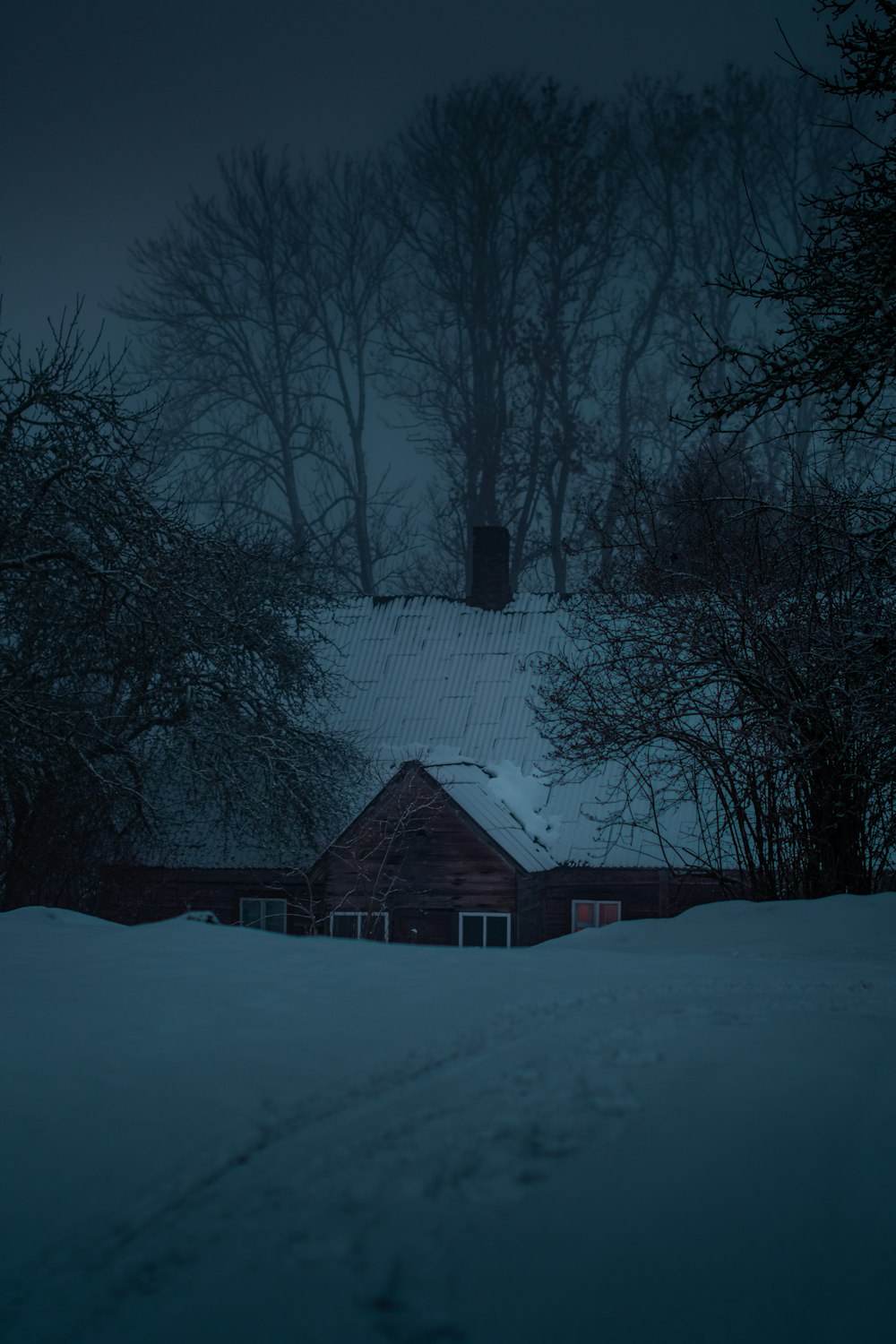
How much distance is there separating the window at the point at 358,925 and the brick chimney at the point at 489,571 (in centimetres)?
755

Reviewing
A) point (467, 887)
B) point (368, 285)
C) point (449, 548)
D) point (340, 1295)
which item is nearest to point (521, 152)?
point (368, 285)

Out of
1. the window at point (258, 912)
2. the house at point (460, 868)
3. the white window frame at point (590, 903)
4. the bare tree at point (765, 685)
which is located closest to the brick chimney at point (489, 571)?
the house at point (460, 868)

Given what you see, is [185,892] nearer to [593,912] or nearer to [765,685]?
[593,912]

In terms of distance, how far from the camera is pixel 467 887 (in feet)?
51.4

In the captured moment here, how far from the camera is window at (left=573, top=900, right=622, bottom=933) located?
16.1 metres

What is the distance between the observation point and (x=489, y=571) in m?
21.4

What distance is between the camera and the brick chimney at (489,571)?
21.3 meters

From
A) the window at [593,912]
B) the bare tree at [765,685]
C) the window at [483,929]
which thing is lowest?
the window at [483,929]

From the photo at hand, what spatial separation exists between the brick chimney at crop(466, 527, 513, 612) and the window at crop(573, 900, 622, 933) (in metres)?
7.04

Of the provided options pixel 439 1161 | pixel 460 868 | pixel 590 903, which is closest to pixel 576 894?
pixel 590 903

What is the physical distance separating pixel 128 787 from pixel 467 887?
552cm

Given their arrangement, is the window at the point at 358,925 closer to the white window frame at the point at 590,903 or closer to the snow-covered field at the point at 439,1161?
the white window frame at the point at 590,903

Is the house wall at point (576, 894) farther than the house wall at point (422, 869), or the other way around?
the house wall at point (576, 894)

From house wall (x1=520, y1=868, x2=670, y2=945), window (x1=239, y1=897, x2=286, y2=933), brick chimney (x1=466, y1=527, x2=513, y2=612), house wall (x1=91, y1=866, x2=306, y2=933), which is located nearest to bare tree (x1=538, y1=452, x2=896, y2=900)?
house wall (x1=520, y1=868, x2=670, y2=945)
